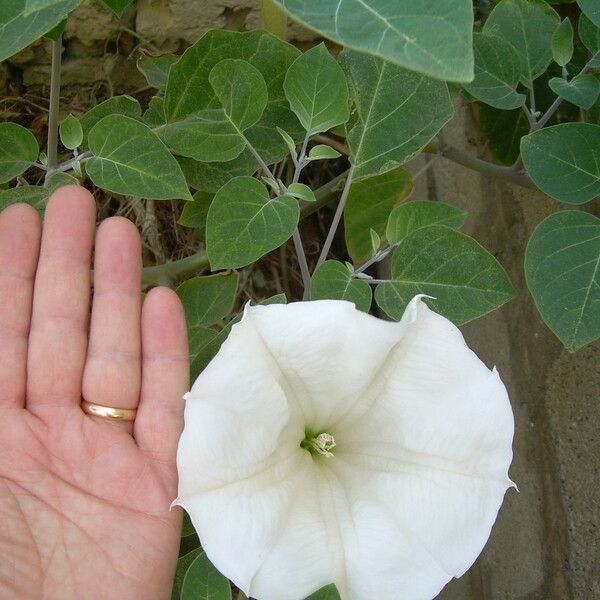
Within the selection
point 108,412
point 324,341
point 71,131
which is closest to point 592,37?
point 324,341

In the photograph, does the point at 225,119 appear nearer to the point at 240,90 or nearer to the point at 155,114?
the point at 240,90

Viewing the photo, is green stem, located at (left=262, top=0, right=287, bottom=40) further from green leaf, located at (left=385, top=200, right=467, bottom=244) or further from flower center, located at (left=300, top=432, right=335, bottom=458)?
flower center, located at (left=300, top=432, right=335, bottom=458)

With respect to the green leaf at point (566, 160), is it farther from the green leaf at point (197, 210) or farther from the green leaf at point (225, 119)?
the green leaf at point (197, 210)

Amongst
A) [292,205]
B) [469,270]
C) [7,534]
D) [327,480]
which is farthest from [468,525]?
[7,534]

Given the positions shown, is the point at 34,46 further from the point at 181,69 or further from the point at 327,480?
Answer: the point at 327,480

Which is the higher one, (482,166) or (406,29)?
(406,29)
